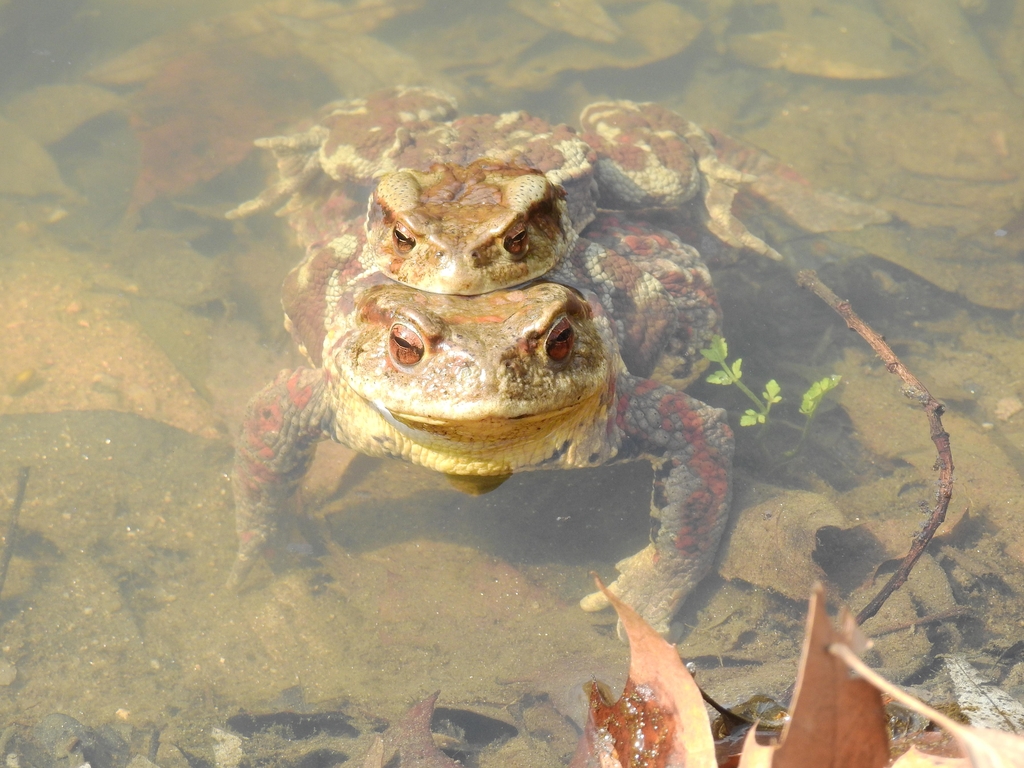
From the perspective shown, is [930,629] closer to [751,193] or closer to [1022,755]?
[1022,755]

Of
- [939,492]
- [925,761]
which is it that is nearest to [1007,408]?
[939,492]

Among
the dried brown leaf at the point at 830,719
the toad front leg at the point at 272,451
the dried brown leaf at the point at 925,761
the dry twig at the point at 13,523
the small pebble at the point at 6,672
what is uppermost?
the dried brown leaf at the point at 830,719

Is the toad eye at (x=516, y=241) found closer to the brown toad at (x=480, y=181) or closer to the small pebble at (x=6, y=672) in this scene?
the brown toad at (x=480, y=181)

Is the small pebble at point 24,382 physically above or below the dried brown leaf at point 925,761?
below

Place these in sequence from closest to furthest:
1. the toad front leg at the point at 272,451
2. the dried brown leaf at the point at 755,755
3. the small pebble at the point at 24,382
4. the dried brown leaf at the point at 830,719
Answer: the dried brown leaf at the point at 830,719
the dried brown leaf at the point at 755,755
the toad front leg at the point at 272,451
the small pebble at the point at 24,382

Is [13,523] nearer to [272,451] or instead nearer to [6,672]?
[6,672]

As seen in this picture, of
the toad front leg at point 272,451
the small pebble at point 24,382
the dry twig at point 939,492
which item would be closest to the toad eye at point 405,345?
the toad front leg at point 272,451
